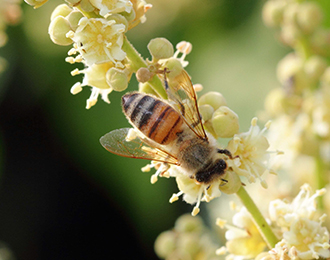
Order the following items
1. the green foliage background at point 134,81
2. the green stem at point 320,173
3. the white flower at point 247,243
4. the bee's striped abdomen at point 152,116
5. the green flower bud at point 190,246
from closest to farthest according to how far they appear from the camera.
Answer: the bee's striped abdomen at point 152,116 → the white flower at point 247,243 → the green flower bud at point 190,246 → the green stem at point 320,173 → the green foliage background at point 134,81

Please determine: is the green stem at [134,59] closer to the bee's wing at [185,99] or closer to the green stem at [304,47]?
the bee's wing at [185,99]

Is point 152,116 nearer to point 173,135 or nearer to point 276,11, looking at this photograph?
point 173,135

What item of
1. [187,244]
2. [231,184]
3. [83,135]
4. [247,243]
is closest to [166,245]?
[187,244]

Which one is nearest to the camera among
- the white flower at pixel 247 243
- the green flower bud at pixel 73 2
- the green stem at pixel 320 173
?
the green flower bud at pixel 73 2

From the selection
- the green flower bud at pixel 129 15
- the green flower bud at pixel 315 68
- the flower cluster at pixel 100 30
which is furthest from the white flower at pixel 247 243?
the green flower bud at pixel 315 68

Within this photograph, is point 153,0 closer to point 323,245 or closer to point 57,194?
point 57,194

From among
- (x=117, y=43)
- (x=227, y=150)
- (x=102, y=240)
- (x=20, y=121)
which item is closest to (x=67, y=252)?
(x=102, y=240)

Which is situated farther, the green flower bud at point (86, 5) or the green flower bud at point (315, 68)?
the green flower bud at point (315, 68)
